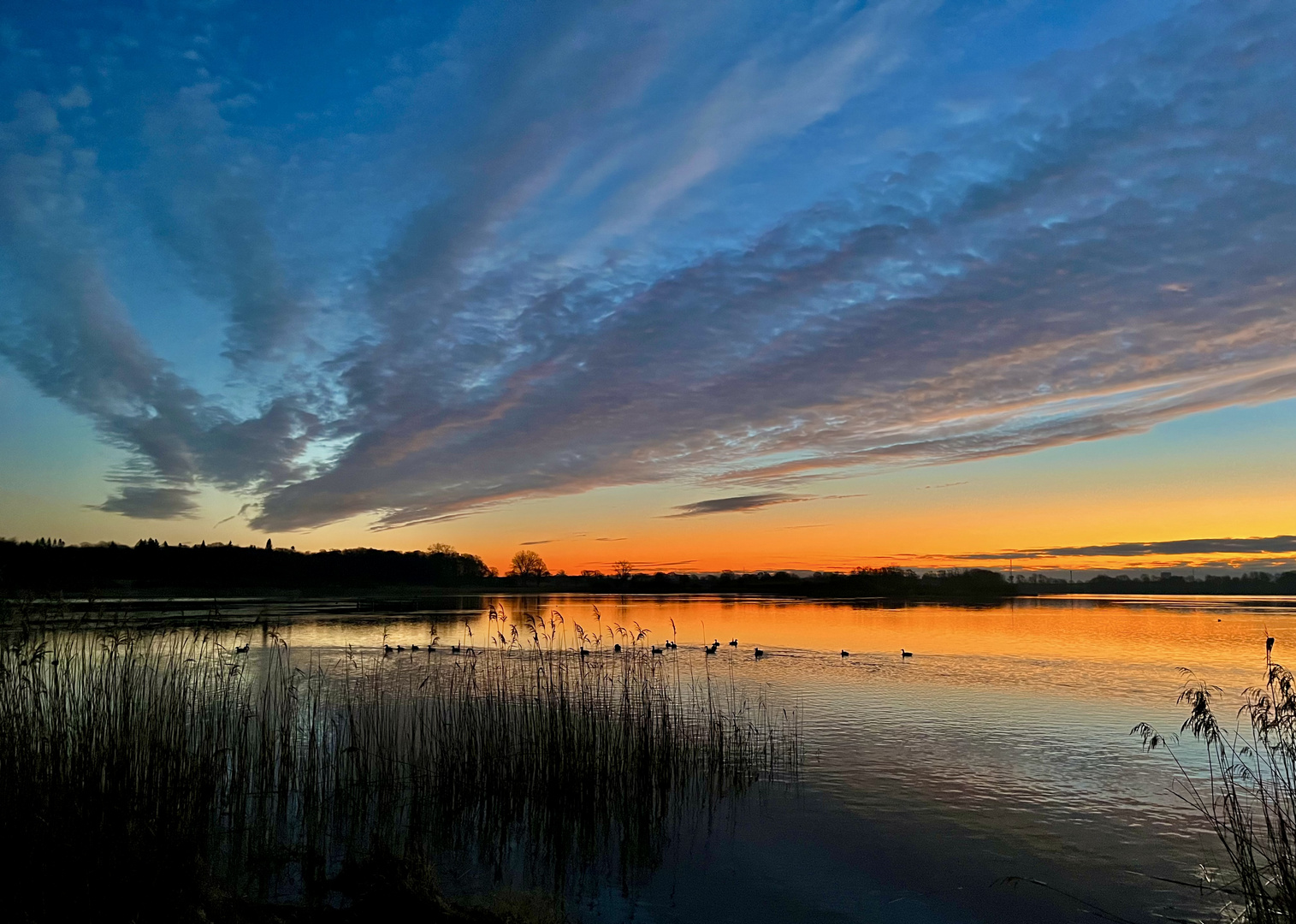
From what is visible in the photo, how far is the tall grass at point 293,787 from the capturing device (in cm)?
587

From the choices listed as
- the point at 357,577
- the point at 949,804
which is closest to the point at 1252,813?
the point at 949,804

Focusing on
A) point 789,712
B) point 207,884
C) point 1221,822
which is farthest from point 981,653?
point 207,884

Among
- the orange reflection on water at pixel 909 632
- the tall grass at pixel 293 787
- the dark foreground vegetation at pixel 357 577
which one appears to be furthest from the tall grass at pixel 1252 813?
the dark foreground vegetation at pixel 357 577

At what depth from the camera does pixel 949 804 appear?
396 inches

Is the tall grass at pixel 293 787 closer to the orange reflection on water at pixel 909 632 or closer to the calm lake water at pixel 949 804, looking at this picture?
the calm lake water at pixel 949 804

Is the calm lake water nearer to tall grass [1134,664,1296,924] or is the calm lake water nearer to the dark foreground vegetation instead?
tall grass [1134,664,1296,924]

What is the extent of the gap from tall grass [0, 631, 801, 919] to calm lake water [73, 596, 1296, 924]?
0.96 meters

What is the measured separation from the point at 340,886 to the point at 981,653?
2647cm

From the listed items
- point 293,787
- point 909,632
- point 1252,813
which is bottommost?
point 909,632

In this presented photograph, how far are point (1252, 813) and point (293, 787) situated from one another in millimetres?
12031

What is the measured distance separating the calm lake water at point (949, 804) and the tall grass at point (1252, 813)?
0.30 m

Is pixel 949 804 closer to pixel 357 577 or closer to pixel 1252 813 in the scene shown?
pixel 1252 813

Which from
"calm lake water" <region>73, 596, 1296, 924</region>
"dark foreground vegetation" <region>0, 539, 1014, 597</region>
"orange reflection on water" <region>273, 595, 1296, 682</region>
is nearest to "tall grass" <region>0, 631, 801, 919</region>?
"calm lake water" <region>73, 596, 1296, 924</region>

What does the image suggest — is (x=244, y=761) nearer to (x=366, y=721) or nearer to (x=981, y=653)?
(x=366, y=721)
